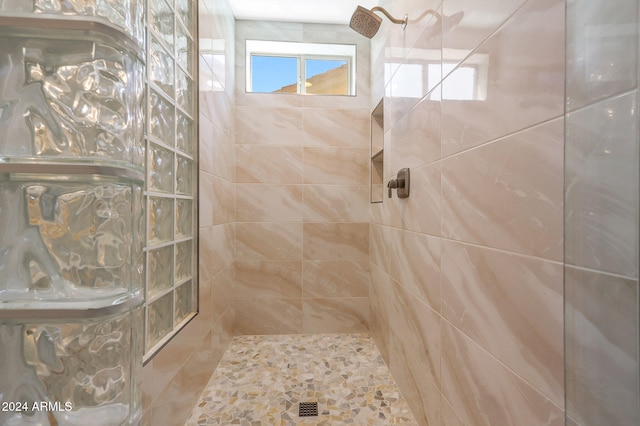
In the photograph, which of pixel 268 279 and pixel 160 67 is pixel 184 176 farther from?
pixel 268 279

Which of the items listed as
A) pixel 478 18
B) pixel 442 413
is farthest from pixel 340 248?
pixel 478 18

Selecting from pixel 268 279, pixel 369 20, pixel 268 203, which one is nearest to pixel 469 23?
pixel 369 20

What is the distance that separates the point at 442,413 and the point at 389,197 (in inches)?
41.4

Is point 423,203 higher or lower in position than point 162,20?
lower

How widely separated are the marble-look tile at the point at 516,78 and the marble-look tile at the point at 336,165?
138 centimetres

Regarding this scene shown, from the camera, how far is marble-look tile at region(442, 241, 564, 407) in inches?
22.7

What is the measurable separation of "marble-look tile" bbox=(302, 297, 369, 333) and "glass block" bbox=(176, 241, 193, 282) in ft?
3.69

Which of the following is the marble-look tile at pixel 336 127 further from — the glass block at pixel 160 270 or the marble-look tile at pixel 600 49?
the marble-look tile at pixel 600 49

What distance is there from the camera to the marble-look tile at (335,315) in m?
2.32

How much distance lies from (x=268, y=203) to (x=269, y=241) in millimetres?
293

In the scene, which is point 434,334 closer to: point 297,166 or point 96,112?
point 96,112

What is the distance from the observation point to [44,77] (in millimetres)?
431

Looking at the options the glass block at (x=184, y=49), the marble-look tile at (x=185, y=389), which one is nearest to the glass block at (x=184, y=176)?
the glass block at (x=184, y=49)

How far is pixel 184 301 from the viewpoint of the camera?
4.39ft
